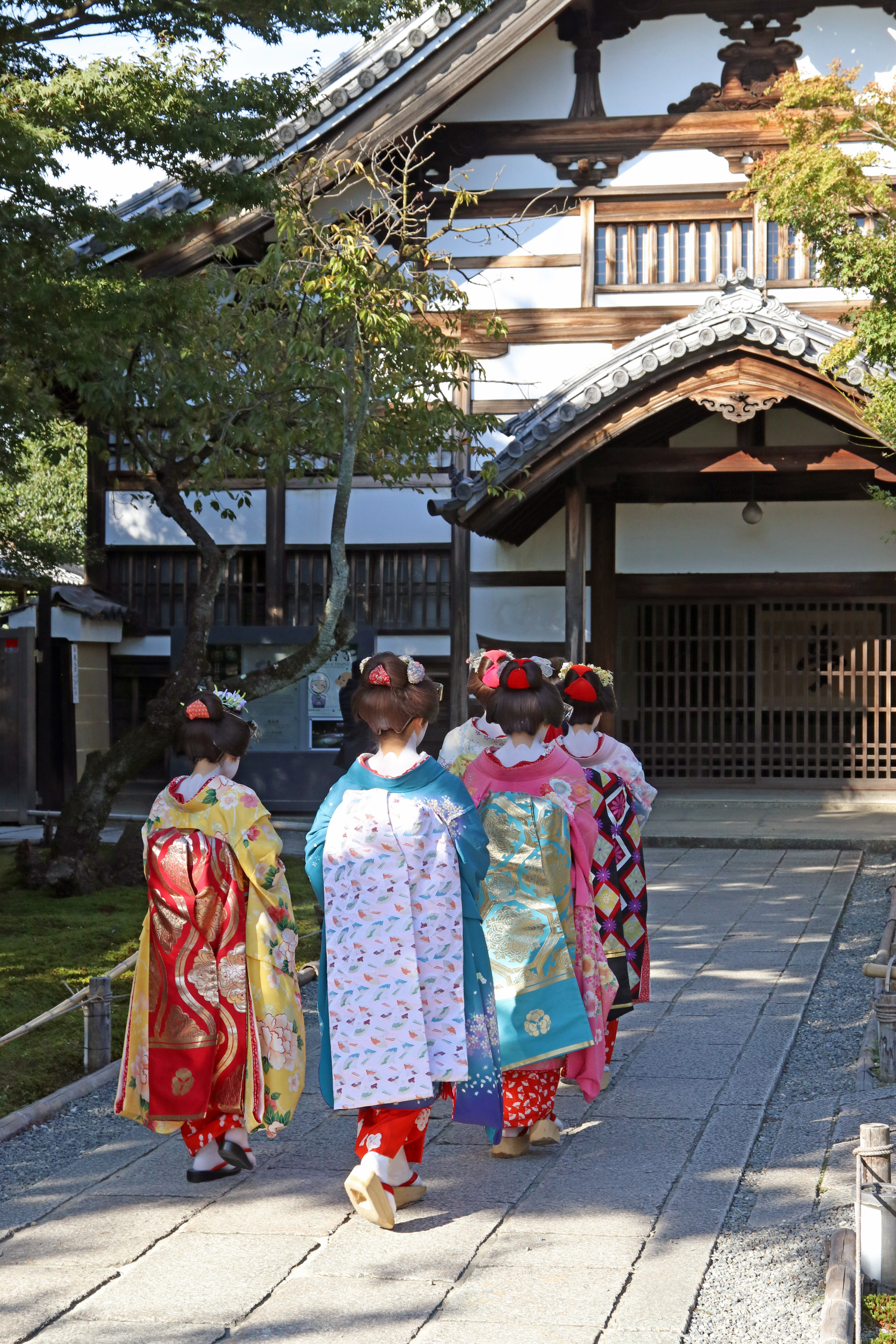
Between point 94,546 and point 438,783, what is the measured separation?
9.80m

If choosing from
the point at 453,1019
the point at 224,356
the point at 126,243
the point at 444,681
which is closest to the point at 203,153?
the point at 126,243

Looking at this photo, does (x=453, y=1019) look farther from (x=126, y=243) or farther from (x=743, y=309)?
(x=743, y=309)

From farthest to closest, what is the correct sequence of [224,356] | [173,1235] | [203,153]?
[224,356] → [203,153] → [173,1235]

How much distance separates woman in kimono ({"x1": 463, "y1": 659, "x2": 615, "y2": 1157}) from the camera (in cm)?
424

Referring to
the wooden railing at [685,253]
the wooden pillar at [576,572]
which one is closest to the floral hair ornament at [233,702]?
the wooden pillar at [576,572]

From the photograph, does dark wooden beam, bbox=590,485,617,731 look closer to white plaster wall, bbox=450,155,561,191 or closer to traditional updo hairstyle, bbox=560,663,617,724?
white plaster wall, bbox=450,155,561,191

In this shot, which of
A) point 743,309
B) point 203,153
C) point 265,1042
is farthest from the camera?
point 743,309

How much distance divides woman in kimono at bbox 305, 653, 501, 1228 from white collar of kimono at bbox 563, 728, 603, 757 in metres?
1.44

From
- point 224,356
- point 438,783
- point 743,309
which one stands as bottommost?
point 438,783

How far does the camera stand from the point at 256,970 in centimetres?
412

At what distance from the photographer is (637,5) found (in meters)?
12.6

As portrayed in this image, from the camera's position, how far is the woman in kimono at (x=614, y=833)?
17.1 ft

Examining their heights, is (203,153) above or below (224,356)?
above

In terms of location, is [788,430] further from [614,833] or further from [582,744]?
[614,833]
